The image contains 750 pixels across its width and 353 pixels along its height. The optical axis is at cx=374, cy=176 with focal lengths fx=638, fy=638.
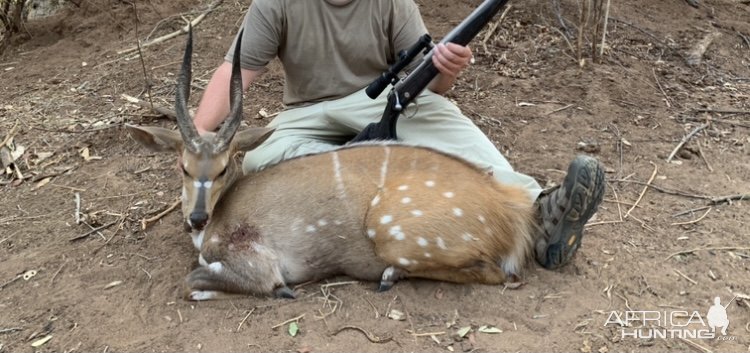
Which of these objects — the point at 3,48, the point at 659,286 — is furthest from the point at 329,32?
the point at 3,48

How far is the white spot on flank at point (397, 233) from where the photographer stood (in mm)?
3547

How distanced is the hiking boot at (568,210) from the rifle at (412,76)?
1082mm

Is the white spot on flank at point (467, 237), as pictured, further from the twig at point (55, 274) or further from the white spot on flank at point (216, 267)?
the twig at point (55, 274)

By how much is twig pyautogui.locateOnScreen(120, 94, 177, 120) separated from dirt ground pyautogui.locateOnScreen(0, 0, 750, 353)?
0.22ft

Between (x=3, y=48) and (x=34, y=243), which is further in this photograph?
(x=3, y=48)

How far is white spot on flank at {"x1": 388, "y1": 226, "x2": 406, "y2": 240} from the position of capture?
3547mm

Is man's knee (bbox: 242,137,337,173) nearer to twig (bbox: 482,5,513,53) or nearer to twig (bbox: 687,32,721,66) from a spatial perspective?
twig (bbox: 482,5,513,53)

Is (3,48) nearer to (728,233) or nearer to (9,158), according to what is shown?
(9,158)

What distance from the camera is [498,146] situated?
17.4 ft

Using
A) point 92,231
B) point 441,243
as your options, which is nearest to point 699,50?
point 441,243

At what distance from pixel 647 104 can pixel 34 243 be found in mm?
5156

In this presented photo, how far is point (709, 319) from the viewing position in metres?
3.29

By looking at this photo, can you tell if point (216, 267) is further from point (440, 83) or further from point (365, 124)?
point (440, 83)

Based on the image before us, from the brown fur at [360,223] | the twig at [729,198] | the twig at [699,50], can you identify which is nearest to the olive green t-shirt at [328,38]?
the brown fur at [360,223]
